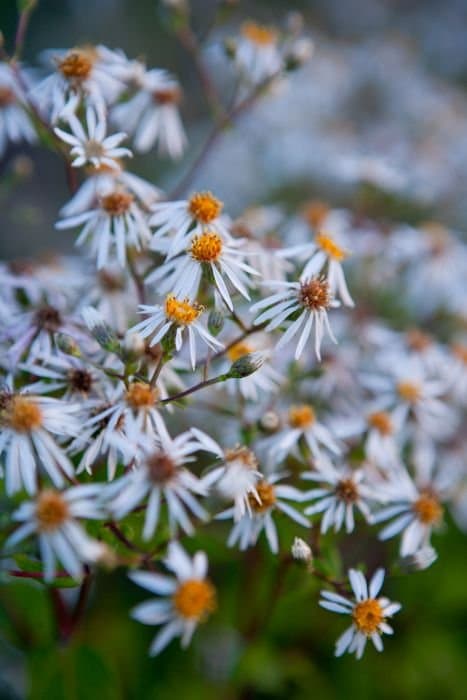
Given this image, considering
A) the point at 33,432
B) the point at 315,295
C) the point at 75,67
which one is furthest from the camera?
the point at 75,67

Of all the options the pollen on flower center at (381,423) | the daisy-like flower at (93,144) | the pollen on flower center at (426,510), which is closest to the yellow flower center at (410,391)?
the pollen on flower center at (381,423)

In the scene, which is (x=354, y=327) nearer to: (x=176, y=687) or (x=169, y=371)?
(x=169, y=371)

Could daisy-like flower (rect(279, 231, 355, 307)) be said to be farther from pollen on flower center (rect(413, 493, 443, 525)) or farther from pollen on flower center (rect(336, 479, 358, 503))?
pollen on flower center (rect(413, 493, 443, 525))

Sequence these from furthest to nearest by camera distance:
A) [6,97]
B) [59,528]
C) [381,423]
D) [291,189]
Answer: [291,189], [6,97], [381,423], [59,528]

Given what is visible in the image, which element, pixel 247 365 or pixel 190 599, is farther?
pixel 247 365

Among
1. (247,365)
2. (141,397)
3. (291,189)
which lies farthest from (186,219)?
(291,189)

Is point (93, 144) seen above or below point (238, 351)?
above

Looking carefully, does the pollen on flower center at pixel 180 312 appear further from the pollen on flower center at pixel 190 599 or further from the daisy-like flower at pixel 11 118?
the daisy-like flower at pixel 11 118

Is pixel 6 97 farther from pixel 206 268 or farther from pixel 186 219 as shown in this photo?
pixel 206 268
